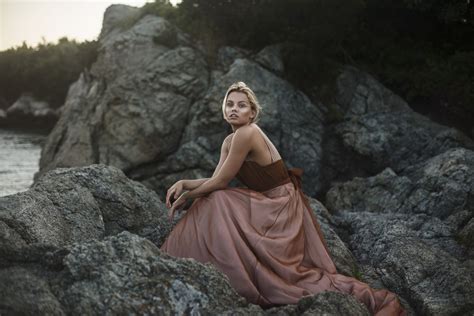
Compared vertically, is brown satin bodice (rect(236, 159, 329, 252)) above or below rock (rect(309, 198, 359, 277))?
above

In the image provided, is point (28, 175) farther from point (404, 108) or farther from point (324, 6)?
point (404, 108)

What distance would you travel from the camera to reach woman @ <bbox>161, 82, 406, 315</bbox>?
13.7 feet

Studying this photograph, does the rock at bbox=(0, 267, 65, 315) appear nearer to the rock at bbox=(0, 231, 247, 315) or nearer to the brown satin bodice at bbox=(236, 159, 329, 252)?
the rock at bbox=(0, 231, 247, 315)

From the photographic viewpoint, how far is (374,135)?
44.3 ft

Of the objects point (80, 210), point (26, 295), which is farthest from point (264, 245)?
point (80, 210)

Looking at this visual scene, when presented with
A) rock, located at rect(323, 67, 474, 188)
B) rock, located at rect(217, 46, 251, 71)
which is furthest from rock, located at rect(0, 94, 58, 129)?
rock, located at rect(323, 67, 474, 188)

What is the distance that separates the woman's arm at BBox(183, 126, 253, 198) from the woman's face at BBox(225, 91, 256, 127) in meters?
0.09

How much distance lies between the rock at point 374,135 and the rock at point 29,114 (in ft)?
80.7

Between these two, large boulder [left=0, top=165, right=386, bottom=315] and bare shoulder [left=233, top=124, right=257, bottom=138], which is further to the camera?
bare shoulder [left=233, top=124, right=257, bottom=138]

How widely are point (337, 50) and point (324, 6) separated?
1317mm

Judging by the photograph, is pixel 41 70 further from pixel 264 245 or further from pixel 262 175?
pixel 264 245

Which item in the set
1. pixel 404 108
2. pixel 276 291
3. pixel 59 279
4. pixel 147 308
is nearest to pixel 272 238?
pixel 276 291

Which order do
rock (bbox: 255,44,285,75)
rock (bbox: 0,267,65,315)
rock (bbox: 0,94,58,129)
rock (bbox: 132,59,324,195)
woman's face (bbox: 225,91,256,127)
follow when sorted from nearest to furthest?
rock (bbox: 0,267,65,315) → woman's face (bbox: 225,91,256,127) → rock (bbox: 132,59,324,195) → rock (bbox: 255,44,285,75) → rock (bbox: 0,94,58,129)

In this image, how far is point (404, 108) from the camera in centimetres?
1423
